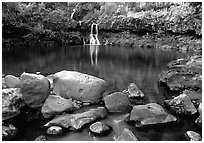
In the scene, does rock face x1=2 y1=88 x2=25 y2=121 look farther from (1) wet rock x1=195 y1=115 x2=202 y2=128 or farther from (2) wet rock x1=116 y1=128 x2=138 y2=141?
(1) wet rock x1=195 y1=115 x2=202 y2=128

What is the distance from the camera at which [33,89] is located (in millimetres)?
6844

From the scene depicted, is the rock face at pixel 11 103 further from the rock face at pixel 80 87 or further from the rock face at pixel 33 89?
the rock face at pixel 80 87

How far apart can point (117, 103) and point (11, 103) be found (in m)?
2.90

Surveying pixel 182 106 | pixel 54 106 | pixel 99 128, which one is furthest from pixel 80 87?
pixel 182 106

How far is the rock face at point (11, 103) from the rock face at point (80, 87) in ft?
5.57

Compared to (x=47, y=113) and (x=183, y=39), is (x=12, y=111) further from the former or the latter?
(x=183, y=39)

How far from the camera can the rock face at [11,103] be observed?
19.2 ft

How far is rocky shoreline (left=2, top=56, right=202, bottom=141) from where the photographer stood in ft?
18.6

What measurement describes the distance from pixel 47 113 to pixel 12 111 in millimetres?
915

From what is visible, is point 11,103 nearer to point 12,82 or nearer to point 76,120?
point 12,82

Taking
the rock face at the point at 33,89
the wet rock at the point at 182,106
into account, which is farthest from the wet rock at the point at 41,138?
the wet rock at the point at 182,106

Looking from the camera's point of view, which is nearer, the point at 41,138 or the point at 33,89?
the point at 41,138

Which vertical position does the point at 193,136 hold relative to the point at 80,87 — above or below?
below

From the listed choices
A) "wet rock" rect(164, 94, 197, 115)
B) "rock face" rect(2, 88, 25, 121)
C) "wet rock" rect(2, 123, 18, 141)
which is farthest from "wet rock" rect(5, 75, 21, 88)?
"wet rock" rect(164, 94, 197, 115)
